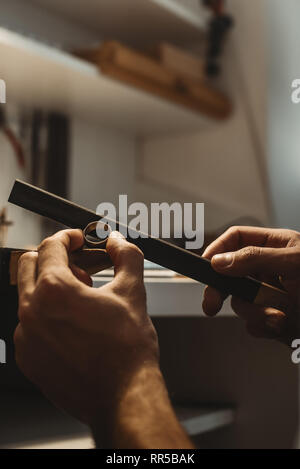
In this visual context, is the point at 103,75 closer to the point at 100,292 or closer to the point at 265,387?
the point at 265,387

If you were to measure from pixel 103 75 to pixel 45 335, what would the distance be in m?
0.95

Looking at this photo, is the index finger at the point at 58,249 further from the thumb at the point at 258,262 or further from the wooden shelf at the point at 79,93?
the wooden shelf at the point at 79,93

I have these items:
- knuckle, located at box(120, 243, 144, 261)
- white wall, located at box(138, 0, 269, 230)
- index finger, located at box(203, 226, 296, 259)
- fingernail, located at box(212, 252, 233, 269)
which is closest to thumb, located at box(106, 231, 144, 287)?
knuckle, located at box(120, 243, 144, 261)

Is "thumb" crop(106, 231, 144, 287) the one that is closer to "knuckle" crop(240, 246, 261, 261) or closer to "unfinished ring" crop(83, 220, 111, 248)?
"unfinished ring" crop(83, 220, 111, 248)

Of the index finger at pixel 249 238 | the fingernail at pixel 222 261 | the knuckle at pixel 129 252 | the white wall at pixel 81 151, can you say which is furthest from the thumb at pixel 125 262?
the white wall at pixel 81 151

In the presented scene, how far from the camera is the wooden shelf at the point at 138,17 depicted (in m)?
1.38

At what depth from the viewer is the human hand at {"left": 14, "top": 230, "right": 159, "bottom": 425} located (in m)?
0.36

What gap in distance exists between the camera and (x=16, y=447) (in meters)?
0.61

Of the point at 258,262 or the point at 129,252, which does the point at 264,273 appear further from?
the point at 129,252

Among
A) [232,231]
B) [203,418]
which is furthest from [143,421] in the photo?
[203,418]

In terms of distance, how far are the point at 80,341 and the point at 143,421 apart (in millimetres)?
69

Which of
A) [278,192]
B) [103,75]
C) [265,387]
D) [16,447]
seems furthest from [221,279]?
[278,192]

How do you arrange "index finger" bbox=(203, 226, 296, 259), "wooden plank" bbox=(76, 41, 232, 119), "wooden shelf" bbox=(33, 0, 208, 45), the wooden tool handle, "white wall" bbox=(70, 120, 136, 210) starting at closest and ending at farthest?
the wooden tool handle, "index finger" bbox=(203, 226, 296, 259), "wooden plank" bbox=(76, 41, 232, 119), "wooden shelf" bbox=(33, 0, 208, 45), "white wall" bbox=(70, 120, 136, 210)

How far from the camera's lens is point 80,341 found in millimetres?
370
